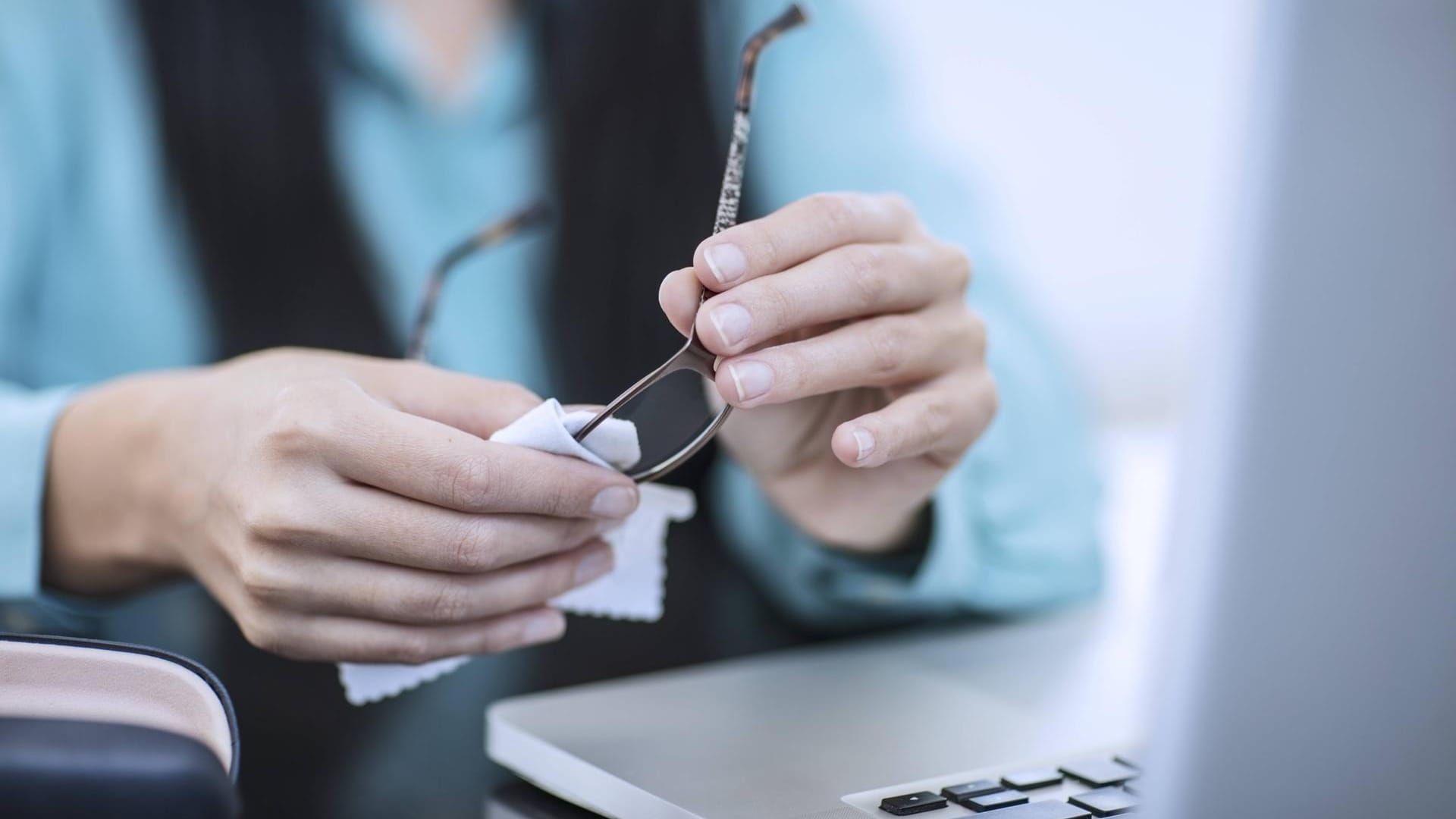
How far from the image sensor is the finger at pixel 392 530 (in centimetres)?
36

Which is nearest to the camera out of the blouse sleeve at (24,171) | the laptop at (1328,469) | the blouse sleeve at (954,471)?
the laptop at (1328,469)

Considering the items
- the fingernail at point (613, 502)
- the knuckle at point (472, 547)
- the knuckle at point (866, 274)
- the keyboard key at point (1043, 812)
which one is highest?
the knuckle at point (866, 274)

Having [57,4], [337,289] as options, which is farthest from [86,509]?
[57,4]

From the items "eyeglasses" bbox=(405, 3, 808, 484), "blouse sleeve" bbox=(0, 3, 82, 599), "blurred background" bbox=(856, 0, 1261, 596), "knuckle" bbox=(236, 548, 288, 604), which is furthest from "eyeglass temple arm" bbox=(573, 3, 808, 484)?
"blurred background" bbox=(856, 0, 1261, 596)

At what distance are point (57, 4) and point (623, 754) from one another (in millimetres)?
645

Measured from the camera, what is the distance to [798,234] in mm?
389

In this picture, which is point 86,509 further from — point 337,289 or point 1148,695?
point 1148,695

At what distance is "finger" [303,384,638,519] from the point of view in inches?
13.6

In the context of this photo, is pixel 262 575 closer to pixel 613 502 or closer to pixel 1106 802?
pixel 613 502

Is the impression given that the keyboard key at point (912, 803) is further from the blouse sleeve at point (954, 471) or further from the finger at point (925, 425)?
the blouse sleeve at point (954, 471)

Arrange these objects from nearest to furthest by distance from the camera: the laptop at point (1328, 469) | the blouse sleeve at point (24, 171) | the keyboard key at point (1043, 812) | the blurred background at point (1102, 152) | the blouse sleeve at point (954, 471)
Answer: the laptop at point (1328, 469) < the keyboard key at point (1043, 812) < the blouse sleeve at point (954, 471) < the blouse sleeve at point (24, 171) < the blurred background at point (1102, 152)

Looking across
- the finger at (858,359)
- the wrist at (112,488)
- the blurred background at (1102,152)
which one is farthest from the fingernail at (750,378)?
the blurred background at (1102,152)

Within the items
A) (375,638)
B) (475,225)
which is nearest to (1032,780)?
(375,638)

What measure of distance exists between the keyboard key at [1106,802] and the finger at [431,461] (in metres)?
0.19
